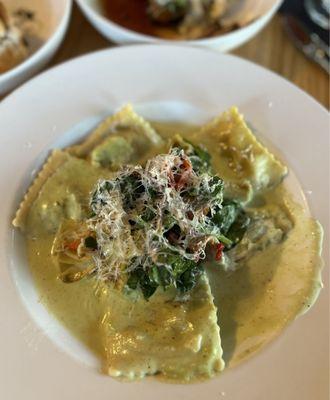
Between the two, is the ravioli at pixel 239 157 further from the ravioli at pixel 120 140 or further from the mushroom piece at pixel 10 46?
the mushroom piece at pixel 10 46

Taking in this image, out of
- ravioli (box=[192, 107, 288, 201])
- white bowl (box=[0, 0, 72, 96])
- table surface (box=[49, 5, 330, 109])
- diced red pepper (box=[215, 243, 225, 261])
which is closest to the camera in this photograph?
diced red pepper (box=[215, 243, 225, 261])

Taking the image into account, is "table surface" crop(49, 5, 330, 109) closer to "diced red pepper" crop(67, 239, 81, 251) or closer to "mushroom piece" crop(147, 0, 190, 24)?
"mushroom piece" crop(147, 0, 190, 24)

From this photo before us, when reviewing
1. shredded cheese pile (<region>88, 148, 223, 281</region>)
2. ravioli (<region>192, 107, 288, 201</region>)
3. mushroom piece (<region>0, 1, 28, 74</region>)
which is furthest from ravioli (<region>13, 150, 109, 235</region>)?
mushroom piece (<region>0, 1, 28, 74</region>)

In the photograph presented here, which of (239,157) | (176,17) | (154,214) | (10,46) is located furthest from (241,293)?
(10,46)

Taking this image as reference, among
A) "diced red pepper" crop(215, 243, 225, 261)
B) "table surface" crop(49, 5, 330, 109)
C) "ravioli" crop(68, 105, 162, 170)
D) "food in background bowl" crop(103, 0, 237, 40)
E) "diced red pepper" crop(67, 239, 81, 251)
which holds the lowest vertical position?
"diced red pepper" crop(67, 239, 81, 251)

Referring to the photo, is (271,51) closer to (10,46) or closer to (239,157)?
(239,157)

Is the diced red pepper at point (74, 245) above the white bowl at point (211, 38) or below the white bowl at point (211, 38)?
below

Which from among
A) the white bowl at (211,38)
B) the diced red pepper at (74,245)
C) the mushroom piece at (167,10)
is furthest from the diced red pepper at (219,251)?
the mushroom piece at (167,10)
